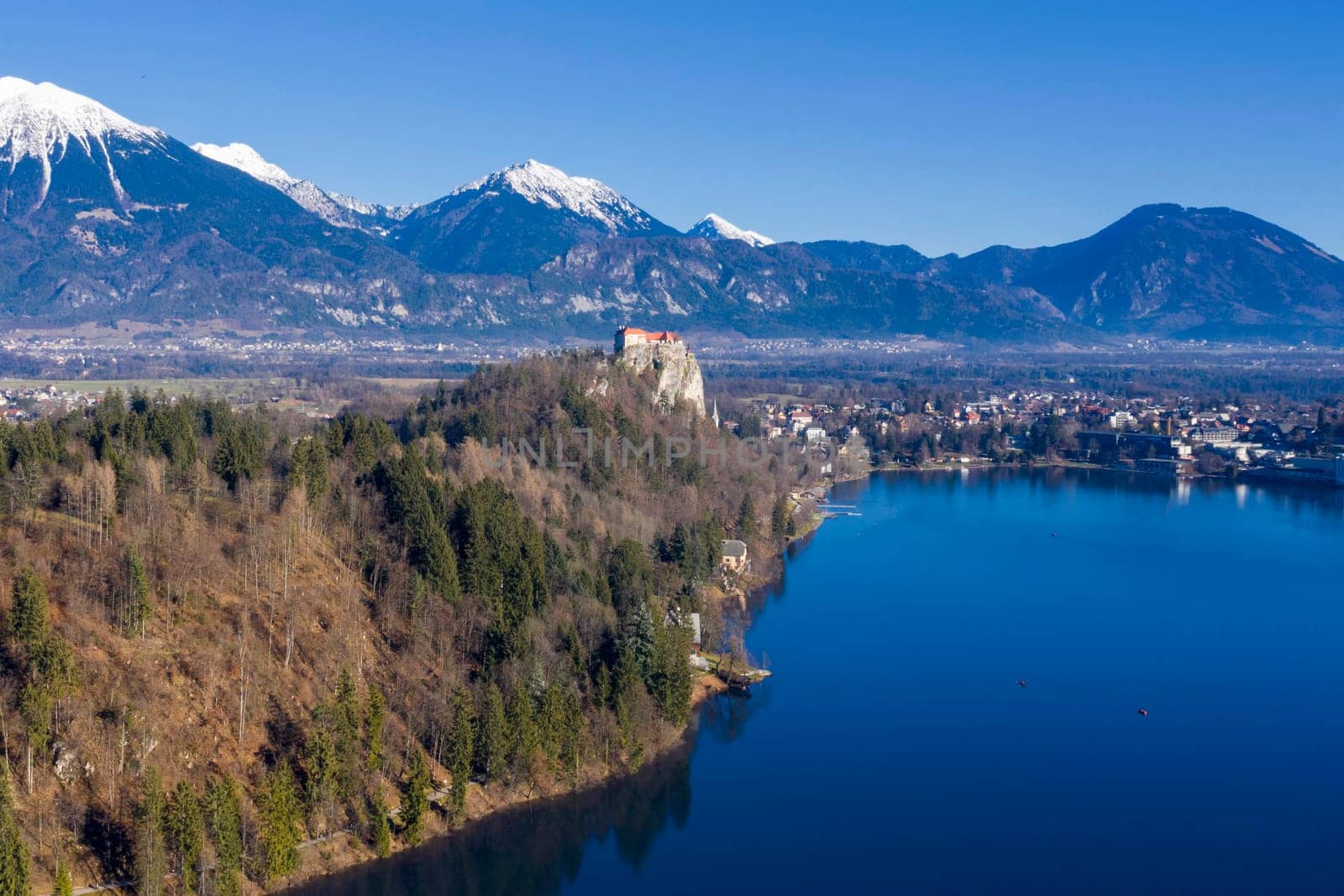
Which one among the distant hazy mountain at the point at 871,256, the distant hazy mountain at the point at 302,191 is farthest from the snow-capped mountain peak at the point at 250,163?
the distant hazy mountain at the point at 871,256

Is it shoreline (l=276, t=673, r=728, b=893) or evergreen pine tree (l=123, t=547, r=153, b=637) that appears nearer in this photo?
shoreline (l=276, t=673, r=728, b=893)

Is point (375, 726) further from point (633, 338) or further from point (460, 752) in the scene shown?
point (633, 338)

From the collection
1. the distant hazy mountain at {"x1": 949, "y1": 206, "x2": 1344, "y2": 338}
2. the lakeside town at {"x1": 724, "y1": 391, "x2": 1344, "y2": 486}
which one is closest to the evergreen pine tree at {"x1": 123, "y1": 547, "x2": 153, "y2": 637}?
the lakeside town at {"x1": 724, "y1": 391, "x2": 1344, "y2": 486}

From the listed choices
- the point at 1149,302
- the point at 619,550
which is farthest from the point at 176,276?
the point at 1149,302

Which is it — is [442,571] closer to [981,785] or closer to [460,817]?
[460,817]

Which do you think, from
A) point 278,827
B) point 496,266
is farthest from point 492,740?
point 496,266

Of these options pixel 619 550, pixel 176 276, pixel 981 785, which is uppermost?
pixel 176 276

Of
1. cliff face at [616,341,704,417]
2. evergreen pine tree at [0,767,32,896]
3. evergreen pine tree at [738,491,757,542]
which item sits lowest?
evergreen pine tree at [0,767,32,896]

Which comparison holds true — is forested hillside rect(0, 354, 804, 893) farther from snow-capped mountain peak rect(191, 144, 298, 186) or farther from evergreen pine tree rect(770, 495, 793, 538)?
snow-capped mountain peak rect(191, 144, 298, 186)
